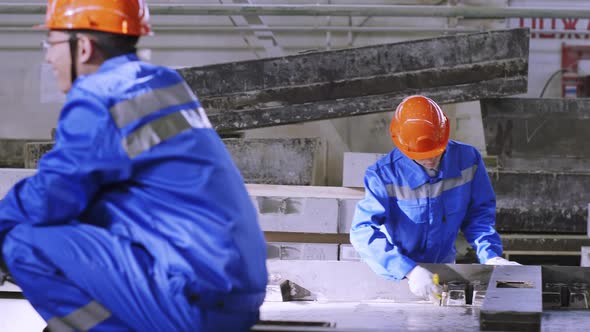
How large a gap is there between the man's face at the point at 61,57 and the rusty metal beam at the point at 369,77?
123 inches

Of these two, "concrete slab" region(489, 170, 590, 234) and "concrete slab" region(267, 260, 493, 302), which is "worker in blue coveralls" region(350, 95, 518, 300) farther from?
"concrete slab" region(489, 170, 590, 234)

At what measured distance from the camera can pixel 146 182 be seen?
6.24 ft

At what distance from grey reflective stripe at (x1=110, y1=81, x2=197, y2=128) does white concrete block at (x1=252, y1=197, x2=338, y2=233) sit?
2632mm

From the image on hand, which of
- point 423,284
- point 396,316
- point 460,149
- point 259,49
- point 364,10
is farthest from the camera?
point 259,49

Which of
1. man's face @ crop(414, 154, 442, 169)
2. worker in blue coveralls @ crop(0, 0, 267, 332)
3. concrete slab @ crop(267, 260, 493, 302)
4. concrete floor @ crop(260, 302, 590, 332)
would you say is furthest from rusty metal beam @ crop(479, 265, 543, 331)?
man's face @ crop(414, 154, 442, 169)

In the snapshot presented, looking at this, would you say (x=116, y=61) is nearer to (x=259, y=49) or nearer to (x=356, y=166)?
(x=356, y=166)

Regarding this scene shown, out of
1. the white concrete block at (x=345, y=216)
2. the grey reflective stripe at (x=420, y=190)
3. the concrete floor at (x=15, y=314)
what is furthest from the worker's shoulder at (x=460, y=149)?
the concrete floor at (x=15, y=314)

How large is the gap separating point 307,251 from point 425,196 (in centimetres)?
113

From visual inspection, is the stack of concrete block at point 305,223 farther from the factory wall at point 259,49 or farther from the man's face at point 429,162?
the factory wall at point 259,49

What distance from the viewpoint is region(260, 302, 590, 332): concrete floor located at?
2.56m

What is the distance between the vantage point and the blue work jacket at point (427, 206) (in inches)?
141

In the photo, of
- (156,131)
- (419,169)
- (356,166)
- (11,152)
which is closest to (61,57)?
(156,131)

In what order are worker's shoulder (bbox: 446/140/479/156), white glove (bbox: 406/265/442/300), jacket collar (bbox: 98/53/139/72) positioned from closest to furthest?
jacket collar (bbox: 98/53/139/72), white glove (bbox: 406/265/442/300), worker's shoulder (bbox: 446/140/479/156)

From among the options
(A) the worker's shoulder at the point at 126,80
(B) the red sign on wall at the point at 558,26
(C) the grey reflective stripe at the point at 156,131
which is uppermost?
(B) the red sign on wall at the point at 558,26
